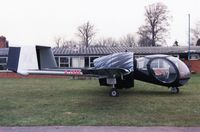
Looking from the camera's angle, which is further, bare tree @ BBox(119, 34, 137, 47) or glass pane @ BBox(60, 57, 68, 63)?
bare tree @ BBox(119, 34, 137, 47)

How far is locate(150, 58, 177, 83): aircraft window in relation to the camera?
1836 cm

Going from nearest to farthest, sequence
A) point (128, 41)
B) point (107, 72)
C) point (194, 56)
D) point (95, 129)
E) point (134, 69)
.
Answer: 1. point (95, 129)
2. point (107, 72)
3. point (134, 69)
4. point (194, 56)
5. point (128, 41)

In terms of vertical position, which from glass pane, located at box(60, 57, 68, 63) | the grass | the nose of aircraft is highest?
glass pane, located at box(60, 57, 68, 63)

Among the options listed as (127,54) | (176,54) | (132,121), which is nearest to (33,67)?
(127,54)

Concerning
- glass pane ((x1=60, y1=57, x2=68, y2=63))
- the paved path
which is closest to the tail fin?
the paved path

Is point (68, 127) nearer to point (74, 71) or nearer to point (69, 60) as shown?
point (74, 71)

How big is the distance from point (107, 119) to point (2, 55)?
1249 inches

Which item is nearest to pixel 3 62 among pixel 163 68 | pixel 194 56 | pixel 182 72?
pixel 194 56

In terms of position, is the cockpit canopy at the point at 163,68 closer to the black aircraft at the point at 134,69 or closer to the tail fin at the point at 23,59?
the black aircraft at the point at 134,69

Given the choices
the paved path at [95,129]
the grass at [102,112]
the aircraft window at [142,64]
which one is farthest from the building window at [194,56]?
the paved path at [95,129]

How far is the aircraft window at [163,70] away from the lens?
18359mm

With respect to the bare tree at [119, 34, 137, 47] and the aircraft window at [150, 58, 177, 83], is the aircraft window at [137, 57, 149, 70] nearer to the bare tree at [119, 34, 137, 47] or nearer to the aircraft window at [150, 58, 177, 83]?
the aircraft window at [150, 58, 177, 83]

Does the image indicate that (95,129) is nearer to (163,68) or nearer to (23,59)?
(163,68)

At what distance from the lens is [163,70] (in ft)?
60.4
